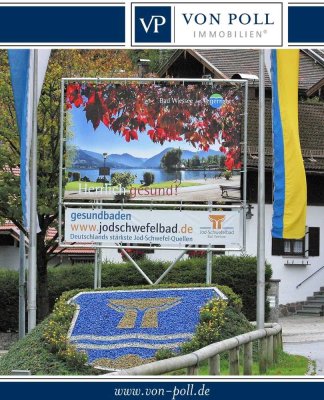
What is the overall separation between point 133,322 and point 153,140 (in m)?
5.61

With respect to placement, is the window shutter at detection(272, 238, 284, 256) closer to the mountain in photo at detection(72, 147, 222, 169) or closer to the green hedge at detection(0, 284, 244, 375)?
the mountain in photo at detection(72, 147, 222, 169)

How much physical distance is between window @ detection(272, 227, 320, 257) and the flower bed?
698 inches

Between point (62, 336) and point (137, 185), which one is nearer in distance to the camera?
point (62, 336)

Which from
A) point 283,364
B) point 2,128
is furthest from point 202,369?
point 2,128

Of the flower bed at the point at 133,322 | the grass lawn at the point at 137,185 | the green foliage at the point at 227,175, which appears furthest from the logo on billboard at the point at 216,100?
the flower bed at the point at 133,322

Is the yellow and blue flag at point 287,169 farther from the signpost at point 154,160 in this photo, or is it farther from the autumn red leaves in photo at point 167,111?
the autumn red leaves in photo at point 167,111

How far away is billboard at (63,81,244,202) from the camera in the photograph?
27.9 m

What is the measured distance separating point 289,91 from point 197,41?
3.44 metres

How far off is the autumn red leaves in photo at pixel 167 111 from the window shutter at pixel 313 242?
15963 mm

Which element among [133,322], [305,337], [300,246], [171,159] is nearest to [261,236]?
[133,322]

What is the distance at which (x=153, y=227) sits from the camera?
2734 cm

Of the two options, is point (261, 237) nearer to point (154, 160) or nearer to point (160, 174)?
point (160, 174)

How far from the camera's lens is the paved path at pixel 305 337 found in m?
26.0

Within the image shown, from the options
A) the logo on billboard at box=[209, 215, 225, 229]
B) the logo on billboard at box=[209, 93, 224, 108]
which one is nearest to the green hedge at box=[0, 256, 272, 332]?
the logo on billboard at box=[209, 215, 225, 229]
